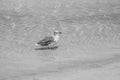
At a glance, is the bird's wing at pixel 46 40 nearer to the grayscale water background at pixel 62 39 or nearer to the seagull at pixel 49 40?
the seagull at pixel 49 40

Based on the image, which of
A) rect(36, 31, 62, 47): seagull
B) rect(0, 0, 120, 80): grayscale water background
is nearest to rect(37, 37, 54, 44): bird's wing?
rect(36, 31, 62, 47): seagull

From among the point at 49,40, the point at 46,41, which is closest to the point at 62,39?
the point at 49,40

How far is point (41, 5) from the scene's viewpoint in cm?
1505

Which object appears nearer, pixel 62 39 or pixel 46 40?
pixel 46 40

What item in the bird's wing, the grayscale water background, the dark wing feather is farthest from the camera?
the bird's wing

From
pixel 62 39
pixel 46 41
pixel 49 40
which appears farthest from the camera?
pixel 62 39

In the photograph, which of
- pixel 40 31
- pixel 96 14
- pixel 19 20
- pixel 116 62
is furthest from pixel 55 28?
pixel 116 62

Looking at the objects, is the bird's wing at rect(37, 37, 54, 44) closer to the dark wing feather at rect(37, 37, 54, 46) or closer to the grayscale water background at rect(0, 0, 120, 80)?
the dark wing feather at rect(37, 37, 54, 46)

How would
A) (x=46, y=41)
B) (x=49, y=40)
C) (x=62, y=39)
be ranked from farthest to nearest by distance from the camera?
(x=62, y=39), (x=49, y=40), (x=46, y=41)

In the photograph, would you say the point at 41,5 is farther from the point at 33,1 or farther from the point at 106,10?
the point at 106,10

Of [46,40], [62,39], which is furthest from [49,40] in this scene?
[62,39]

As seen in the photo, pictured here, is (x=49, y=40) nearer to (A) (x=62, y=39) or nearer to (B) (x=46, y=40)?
(B) (x=46, y=40)

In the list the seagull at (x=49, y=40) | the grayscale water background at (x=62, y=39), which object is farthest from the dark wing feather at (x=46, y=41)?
the grayscale water background at (x=62, y=39)

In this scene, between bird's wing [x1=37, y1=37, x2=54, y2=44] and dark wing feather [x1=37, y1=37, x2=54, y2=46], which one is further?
bird's wing [x1=37, y1=37, x2=54, y2=44]
